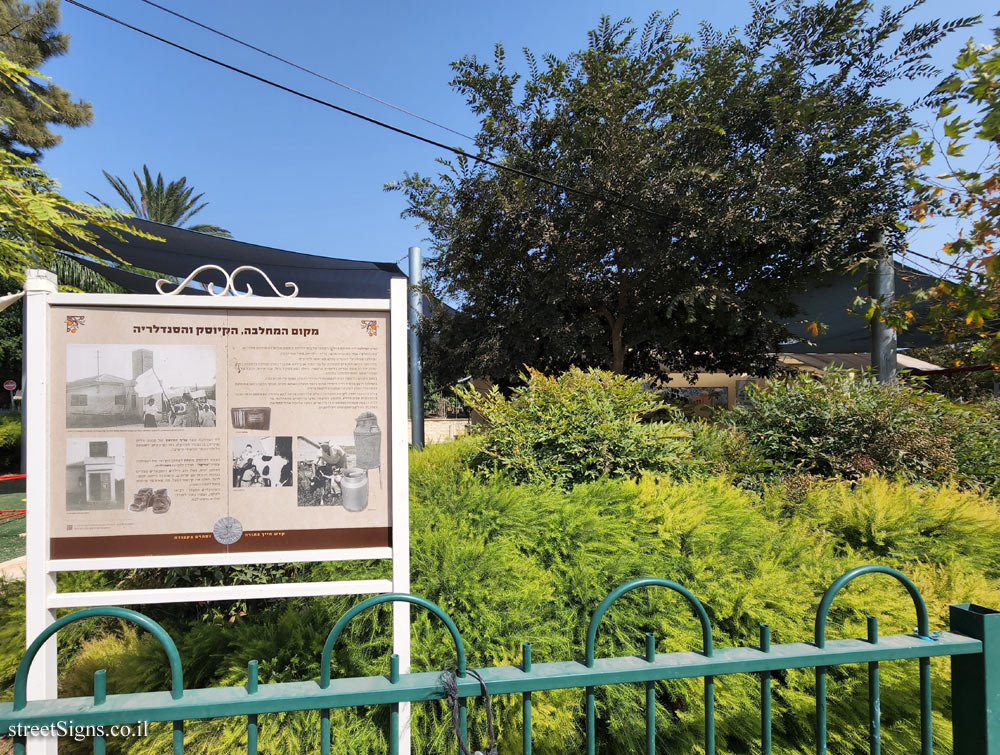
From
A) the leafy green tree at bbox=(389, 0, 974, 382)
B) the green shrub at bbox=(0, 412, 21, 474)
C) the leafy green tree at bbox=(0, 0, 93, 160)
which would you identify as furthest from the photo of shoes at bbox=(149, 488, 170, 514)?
the green shrub at bbox=(0, 412, 21, 474)

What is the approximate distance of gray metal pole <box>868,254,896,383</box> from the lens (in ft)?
22.7

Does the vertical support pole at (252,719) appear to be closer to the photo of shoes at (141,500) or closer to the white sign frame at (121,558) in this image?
the white sign frame at (121,558)

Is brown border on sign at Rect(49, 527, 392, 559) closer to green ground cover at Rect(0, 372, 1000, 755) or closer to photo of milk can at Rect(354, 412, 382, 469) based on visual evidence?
photo of milk can at Rect(354, 412, 382, 469)

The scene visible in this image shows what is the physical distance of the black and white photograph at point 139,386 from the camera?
180 cm

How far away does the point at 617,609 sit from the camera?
6.55 ft

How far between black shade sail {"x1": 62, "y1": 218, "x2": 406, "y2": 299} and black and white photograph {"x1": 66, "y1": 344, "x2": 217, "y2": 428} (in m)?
6.57

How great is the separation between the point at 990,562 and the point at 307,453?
338 cm

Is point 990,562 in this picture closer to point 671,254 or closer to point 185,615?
point 185,615

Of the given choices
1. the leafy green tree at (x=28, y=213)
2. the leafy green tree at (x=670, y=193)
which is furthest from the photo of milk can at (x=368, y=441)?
the leafy green tree at (x=670, y=193)

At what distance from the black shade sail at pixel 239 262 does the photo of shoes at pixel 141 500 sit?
6797 millimetres

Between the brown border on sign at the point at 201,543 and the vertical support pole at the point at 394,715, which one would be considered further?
the brown border on sign at the point at 201,543

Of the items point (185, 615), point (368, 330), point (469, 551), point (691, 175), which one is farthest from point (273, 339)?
point (691, 175)

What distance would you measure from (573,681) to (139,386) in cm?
181

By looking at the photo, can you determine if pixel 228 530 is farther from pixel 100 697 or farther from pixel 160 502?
pixel 100 697
